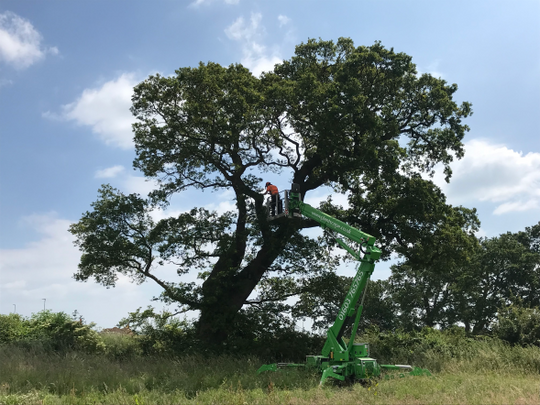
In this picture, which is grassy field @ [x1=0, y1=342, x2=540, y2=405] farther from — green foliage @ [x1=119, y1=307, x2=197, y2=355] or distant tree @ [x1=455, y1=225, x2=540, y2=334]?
distant tree @ [x1=455, y1=225, x2=540, y2=334]

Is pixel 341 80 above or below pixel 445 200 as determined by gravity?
above

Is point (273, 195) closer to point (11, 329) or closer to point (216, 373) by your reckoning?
point (216, 373)

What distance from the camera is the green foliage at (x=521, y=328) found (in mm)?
19631

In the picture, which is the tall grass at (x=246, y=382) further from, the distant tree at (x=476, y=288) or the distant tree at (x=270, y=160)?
the distant tree at (x=476, y=288)

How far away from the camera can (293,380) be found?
495 inches

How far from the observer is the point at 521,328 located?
782 inches

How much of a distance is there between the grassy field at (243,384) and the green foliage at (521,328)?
4.21m

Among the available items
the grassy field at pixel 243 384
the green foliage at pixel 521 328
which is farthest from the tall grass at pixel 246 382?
the green foliage at pixel 521 328

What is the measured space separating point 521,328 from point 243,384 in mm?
13976

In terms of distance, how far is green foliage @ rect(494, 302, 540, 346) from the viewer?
19.6m

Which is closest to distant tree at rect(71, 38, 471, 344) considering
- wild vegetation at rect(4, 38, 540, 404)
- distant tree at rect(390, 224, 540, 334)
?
wild vegetation at rect(4, 38, 540, 404)

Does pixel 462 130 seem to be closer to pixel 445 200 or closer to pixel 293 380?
pixel 445 200

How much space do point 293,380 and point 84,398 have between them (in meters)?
5.37

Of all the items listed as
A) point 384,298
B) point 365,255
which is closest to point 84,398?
point 365,255
